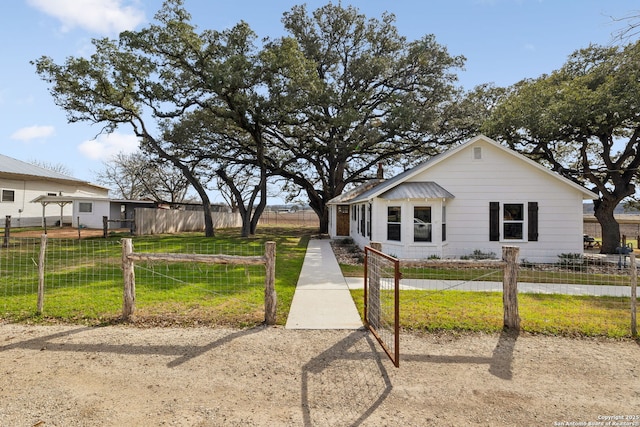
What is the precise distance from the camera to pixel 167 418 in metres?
2.84

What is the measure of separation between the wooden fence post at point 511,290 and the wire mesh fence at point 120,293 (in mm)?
4010

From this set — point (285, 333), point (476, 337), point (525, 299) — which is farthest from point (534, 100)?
point (285, 333)

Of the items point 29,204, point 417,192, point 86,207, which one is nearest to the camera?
point 417,192

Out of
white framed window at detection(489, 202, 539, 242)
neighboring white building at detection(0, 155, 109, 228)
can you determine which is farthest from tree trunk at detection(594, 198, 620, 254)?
neighboring white building at detection(0, 155, 109, 228)

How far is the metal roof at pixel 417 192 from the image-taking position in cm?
1159

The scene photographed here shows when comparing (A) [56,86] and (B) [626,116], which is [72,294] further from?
(B) [626,116]

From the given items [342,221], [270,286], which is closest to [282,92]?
[342,221]

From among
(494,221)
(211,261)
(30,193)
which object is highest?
(30,193)

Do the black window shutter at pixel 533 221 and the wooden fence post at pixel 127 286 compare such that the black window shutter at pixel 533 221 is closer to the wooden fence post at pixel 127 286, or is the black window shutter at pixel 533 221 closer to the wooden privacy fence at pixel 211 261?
the wooden privacy fence at pixel 211 261

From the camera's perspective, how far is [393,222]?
12.6 metres

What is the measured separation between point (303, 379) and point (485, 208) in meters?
11.2

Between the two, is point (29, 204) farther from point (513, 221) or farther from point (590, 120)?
point (590, 120)

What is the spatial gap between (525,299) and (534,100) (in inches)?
479

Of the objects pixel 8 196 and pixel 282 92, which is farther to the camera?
pixel 8 196
